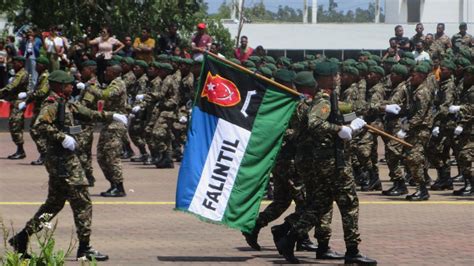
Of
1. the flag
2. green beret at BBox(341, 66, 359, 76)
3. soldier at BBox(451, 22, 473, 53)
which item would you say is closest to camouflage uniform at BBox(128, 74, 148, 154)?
green beret at BBox(341, 66, 359, 76)

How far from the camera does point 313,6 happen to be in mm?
44625

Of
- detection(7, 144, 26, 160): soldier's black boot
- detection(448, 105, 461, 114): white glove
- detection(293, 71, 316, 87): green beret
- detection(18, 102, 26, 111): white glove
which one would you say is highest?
detection(293, 71, 316, 87): green beret

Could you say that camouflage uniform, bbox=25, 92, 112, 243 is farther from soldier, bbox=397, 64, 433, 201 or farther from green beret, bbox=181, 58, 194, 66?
green beret, bbox=181, 58, 194, 66

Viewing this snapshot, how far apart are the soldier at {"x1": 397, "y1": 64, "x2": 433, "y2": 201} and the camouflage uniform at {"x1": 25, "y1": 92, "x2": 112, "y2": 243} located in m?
6.67

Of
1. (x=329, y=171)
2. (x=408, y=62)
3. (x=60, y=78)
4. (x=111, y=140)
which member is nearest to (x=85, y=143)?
(x=111, y=140)

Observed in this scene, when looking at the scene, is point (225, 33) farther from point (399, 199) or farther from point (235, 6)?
point (399, 199)

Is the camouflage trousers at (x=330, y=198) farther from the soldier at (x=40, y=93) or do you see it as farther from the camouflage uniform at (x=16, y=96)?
the camouflage uniform at (x=16, y=96)

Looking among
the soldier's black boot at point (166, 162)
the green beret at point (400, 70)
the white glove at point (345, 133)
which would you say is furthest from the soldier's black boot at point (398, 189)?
the white glove at point (345, 133)

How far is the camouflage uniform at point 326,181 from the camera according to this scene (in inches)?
488

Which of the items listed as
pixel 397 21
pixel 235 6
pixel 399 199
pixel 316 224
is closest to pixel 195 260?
pixel 316 224

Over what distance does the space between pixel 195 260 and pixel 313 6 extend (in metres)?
32.2

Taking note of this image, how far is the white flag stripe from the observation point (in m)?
13.1

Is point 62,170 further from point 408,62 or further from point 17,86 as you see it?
point 17,86

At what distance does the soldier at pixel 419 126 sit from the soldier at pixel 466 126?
557 millimetres
